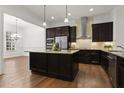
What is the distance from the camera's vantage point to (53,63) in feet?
12.3

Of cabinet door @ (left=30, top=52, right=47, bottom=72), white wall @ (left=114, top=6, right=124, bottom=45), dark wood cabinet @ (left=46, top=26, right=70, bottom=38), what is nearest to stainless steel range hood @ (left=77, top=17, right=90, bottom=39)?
dark wood cabinet @ (left=46, top=26, right=70, bottom=38)

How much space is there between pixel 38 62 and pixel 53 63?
32.2 inches

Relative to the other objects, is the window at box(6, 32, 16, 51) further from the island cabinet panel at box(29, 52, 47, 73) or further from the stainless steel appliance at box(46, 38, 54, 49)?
the island cabinet panel at box(29, 52, 47, 73)

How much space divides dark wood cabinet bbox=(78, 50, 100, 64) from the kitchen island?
9.01ft

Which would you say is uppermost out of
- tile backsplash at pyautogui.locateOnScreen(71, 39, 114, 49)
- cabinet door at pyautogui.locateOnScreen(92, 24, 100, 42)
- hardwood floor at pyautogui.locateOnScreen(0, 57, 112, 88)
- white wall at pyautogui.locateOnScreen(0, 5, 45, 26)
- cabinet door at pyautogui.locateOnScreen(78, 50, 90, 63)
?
white wall at pyautogui.locateOnScreen(0, 5, 45, 26)

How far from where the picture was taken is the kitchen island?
339cm

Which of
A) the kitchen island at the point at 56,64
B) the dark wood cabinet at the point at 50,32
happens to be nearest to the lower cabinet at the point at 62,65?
the kitchen island at the point at 56,64

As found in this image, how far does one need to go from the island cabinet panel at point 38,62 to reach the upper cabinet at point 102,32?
3.93m

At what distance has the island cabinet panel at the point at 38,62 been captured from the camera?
402 cm

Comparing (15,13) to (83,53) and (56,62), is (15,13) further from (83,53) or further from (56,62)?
(83,53)

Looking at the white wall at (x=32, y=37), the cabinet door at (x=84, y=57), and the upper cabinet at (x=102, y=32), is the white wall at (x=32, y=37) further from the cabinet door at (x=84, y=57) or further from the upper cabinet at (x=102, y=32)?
the upper cabinet at (x=102, y=32)

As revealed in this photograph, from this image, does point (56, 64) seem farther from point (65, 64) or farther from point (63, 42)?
point (63, 42)
